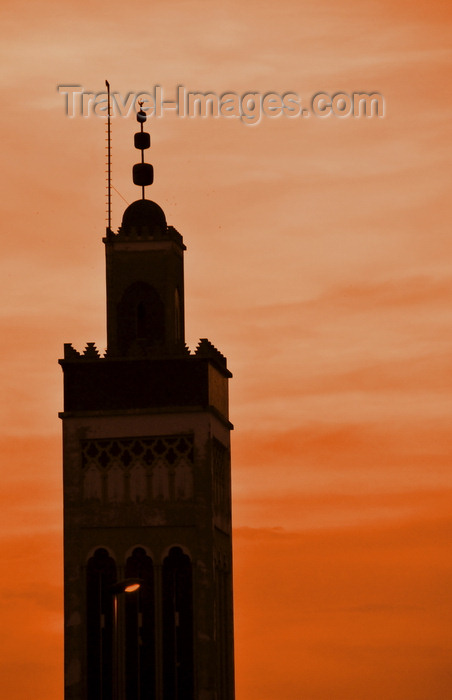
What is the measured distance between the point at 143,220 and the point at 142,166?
2.50 metres

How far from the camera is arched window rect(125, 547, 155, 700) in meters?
63.5

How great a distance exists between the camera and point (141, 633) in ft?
209

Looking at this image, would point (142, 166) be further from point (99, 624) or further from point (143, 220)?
point (99, 624)

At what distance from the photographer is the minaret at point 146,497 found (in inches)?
2510

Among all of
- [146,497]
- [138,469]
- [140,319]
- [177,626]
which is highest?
[140,319]

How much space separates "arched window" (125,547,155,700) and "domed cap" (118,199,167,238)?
10633 millimetres

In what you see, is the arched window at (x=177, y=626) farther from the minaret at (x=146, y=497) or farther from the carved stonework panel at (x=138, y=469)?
the carved stonework panel at (x=138, y=469)

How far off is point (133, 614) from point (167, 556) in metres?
2.13

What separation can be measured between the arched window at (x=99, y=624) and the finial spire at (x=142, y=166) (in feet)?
42.6

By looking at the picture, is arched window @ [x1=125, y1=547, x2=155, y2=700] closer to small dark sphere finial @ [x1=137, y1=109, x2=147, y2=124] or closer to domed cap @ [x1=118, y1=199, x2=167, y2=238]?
domed cap @ [x1=118, y1=199, x2=167, y2=238]

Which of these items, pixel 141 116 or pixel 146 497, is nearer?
pixel 146 497

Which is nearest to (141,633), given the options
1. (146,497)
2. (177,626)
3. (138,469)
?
(177,626)

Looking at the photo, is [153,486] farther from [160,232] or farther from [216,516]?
[160,232]

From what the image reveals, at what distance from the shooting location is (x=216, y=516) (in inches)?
2603
